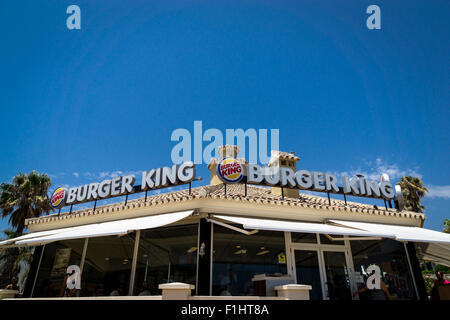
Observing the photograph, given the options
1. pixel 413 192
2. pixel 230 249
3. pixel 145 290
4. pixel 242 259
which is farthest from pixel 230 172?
pixel 413 192

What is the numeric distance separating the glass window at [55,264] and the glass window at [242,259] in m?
6.41

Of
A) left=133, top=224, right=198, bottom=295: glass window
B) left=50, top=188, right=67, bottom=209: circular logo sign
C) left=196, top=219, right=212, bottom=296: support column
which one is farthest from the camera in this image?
left=50, top=188, right=67, bottom=209: circular logo sign

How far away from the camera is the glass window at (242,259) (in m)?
9.45

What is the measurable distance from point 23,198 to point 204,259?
18652mm

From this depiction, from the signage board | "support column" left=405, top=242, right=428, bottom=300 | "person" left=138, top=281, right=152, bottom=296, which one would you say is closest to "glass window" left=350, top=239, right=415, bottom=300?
"support column" left=405, top=242, right=428, bottom=300

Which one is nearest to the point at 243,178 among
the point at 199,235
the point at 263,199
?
the point at 263,199

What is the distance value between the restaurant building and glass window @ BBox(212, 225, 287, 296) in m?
0.03

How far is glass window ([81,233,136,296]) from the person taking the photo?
411 inches

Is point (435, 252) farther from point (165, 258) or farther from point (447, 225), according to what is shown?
point (447, 225)

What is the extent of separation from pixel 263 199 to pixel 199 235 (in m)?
2.86

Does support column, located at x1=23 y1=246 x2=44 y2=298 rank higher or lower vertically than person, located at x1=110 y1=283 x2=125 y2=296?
higher

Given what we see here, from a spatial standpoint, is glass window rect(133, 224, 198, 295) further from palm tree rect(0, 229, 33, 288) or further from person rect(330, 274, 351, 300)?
palm tree rect(0, 229, 33, 288)

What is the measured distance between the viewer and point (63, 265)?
1195cm

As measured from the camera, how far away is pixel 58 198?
13469mm
